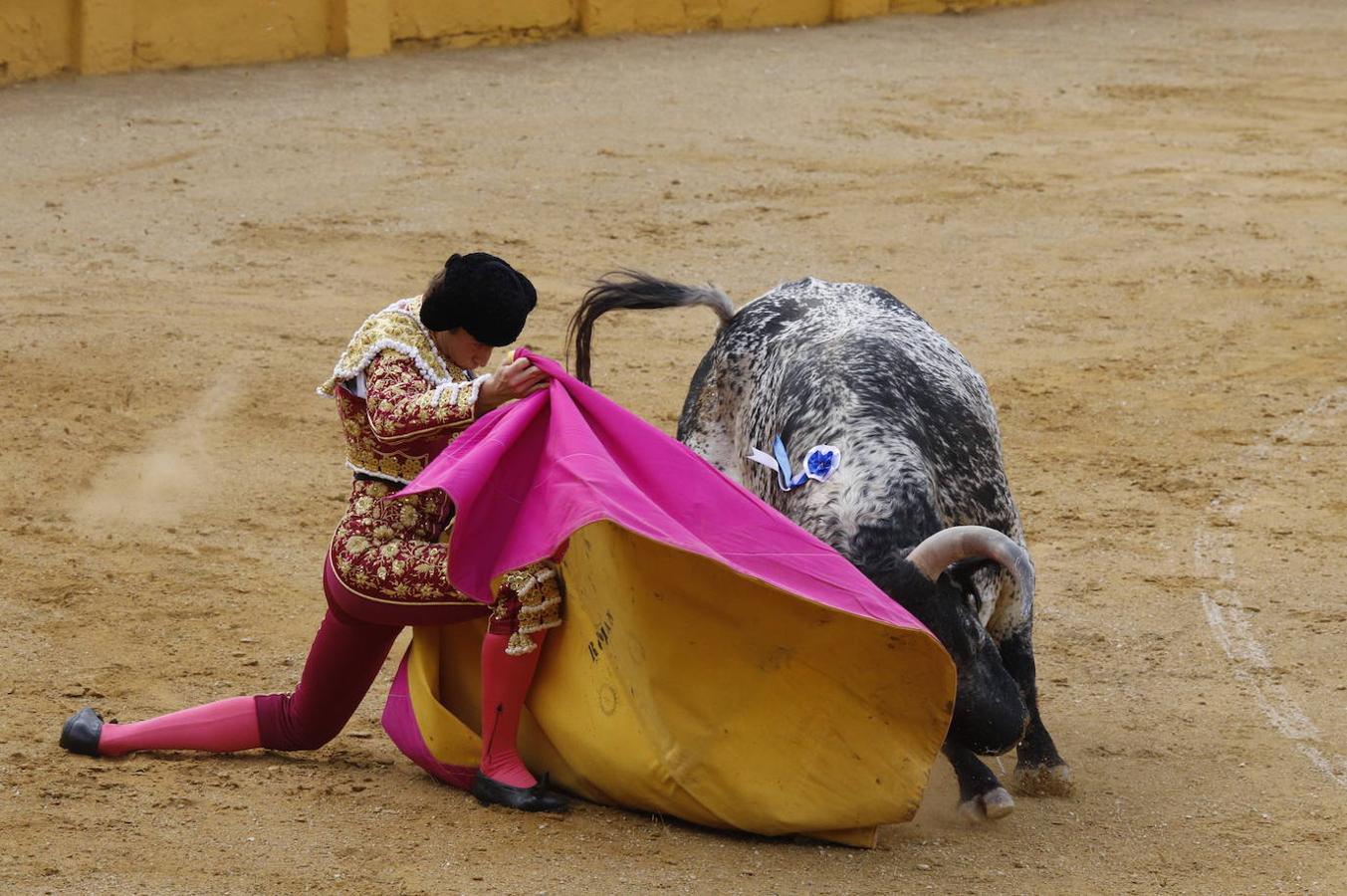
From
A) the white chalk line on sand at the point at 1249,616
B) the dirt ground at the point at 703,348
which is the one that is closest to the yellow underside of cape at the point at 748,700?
the dirt ground at the point at 703,348

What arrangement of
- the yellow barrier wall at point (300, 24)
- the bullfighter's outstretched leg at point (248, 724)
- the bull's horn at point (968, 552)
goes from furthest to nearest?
the yellow barrier wall at point (300, 24) < the bullfighter's outstretched leg at point (248, 724) < the bull's horn at point (968, 552)

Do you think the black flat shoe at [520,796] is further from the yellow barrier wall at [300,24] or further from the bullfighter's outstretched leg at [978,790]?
the yellow barrier wall at [300,24]

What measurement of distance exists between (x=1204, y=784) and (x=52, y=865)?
9.11ft

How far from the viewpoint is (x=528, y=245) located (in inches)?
385

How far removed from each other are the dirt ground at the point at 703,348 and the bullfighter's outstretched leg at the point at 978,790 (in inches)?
3.4

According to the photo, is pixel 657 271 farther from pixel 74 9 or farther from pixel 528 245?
pixel 74 9

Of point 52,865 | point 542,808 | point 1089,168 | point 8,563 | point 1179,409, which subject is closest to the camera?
point 52,865

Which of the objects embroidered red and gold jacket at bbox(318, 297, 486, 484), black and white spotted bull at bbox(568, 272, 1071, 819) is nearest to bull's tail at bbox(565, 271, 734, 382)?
black and white spotted bull at bbox(568, 272, 1071, 819)

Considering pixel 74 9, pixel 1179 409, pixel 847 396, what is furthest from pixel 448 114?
pixel 847 396

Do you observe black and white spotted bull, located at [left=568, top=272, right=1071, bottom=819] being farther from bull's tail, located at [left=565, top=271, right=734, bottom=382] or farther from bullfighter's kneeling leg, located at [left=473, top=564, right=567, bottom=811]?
bullfighter's kneeling leg, located at [left=473, top=564, right=567, bottom=811]

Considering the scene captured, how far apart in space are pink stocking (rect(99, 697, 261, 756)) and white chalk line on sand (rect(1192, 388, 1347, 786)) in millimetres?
2748

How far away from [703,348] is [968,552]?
4.66 m

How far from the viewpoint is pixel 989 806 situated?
4.34m

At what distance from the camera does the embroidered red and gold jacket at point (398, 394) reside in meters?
4.07
